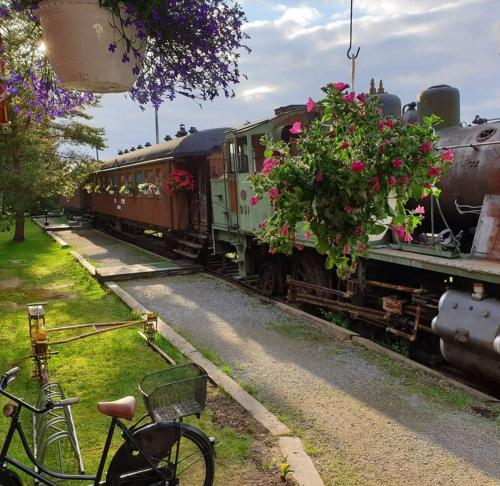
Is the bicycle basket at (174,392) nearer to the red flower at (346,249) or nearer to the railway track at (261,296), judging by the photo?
the red flower at (346,249)

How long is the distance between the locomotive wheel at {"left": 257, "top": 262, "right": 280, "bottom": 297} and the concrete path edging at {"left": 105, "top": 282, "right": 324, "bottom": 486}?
286 cm

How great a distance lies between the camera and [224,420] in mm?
4180

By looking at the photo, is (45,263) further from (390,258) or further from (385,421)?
(385,421)

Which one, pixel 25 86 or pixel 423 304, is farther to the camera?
pixel 423 304

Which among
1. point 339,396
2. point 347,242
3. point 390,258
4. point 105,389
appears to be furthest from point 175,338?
point 347,242

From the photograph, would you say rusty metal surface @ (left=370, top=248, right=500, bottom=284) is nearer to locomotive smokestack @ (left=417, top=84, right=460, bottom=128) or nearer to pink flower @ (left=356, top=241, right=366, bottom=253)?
locomotive smokestack @ (left=417, top=84, right=460, bottom=128)

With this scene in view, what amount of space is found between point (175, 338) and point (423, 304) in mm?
2962

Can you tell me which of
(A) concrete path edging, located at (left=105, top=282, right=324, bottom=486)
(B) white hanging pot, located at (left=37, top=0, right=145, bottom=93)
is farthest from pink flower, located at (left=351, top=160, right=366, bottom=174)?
(A) concrete path edging, located at (left=105, top=282, right=324, bottom=486)

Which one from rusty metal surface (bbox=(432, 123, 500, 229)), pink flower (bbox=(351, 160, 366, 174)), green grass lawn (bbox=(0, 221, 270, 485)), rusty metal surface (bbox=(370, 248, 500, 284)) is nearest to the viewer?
pink flower (bbox=(351, 160, 366, 174))

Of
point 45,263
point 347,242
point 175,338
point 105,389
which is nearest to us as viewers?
point 347,242

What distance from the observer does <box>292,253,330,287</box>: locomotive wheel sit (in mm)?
8000

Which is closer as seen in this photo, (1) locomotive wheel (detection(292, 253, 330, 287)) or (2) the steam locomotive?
(2) the steam locomotive

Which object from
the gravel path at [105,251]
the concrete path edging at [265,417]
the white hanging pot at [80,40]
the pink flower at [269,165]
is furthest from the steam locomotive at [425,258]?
the gravel path at [105,251]

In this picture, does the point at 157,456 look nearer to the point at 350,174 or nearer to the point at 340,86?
the point at 350,174
